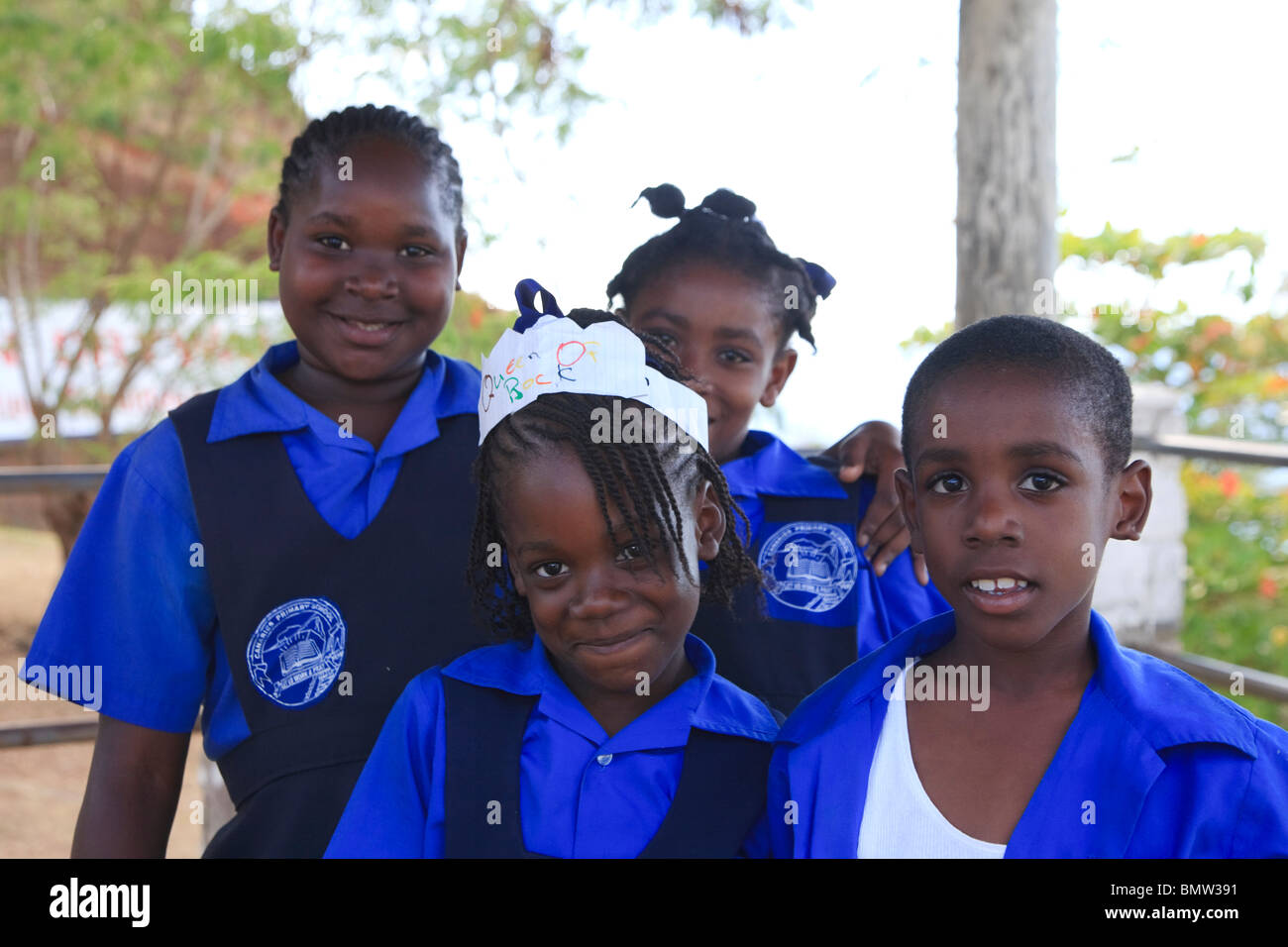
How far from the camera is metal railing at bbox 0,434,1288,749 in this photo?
11.8 ft

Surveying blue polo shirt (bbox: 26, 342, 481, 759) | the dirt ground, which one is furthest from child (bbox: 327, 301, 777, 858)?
the dirt ground

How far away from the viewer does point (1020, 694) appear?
1.71m

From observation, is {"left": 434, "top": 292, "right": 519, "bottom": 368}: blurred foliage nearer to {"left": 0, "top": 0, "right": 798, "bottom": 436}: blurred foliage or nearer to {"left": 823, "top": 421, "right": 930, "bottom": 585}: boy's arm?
{"left": 0, "top": 0, "right": 798, "bottom": 436}: blurred foliage

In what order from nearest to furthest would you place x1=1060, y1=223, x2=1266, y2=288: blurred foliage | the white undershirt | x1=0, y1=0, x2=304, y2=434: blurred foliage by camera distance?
the white undershirt → x1=0, y1=0, x2=304, y2=434: blurred foliage → x1=1060, y1=223, x2=1266, y2=288: blurred foliage

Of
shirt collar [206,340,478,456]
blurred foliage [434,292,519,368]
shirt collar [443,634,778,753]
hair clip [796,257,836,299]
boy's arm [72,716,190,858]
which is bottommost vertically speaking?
boy's arm [72,716,190,858]

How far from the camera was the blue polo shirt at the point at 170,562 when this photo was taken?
1.99 m

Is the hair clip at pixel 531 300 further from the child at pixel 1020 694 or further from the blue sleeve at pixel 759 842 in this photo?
the blue sleeve at pixel 759 842

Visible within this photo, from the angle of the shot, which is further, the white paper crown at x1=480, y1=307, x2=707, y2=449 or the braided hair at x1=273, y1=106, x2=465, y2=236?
the braided hair at x1=273, y1=106, x2=465, y2=236

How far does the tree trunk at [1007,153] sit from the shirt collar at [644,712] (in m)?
1.72

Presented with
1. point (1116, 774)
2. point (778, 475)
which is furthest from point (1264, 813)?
point (778, 475)

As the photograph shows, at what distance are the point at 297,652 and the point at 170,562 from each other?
0.86ft

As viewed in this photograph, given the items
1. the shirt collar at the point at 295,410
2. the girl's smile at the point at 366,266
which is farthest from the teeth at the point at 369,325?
the shirt collar at the point at 295,410

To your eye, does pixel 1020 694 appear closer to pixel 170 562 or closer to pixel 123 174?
pixel 170 562

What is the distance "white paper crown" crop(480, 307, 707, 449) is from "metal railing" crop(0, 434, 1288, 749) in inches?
79.7
